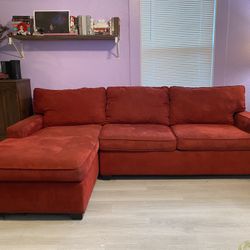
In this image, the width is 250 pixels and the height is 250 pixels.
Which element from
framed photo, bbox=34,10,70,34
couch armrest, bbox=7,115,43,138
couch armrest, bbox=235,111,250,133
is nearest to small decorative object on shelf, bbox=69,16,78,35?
framed photo, bbox=34,10,70,34

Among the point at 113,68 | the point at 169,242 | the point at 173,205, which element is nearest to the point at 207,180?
the point at 173,205

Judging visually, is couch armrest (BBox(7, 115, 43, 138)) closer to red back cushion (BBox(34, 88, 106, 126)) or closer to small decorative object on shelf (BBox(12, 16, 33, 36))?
red back cushion (BBox(34, 88, 106, 126))

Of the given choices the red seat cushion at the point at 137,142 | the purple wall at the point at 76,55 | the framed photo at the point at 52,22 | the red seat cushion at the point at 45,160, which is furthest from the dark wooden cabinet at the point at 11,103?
the red seat cushion at the point at 137,142

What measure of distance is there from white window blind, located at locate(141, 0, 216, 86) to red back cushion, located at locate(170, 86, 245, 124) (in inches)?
18.4

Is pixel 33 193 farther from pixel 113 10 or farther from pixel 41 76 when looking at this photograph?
pixel 113 10

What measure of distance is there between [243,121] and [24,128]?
7.01 ft

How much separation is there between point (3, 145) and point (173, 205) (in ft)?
4.68

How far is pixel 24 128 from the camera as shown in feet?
7.60

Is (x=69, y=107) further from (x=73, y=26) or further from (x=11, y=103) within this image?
(x=73, y=26)

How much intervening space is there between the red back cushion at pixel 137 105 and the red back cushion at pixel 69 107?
0.14 metres

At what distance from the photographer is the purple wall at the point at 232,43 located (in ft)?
9.79

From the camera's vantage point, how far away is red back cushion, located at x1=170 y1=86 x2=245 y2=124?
8.98 feet

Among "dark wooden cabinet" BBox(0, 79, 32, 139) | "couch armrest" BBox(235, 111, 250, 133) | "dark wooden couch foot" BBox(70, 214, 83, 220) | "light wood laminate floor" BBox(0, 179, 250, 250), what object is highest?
"dark wooden cabinet" BBox(0, 79, 32, 139)

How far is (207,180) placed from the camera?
2.42 meters
